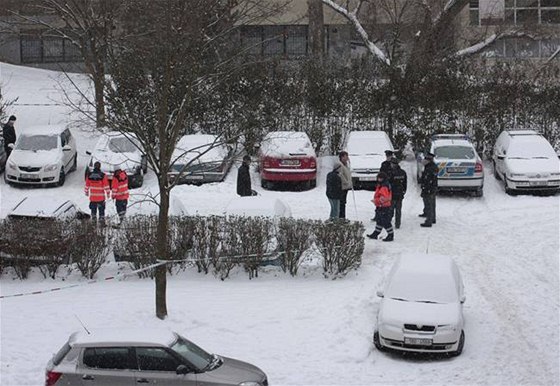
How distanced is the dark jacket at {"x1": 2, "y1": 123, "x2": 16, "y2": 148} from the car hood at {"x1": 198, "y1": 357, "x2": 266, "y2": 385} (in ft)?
62.8

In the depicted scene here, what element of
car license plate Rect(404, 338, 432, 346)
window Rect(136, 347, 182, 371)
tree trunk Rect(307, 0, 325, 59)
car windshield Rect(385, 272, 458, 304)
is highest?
tree trunk Rect(307, 0, 325, 59)

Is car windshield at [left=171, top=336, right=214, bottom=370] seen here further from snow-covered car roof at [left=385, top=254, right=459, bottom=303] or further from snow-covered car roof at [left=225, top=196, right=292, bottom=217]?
snow-covered car roof at [left=225, top=196, right=292, bottom=217]

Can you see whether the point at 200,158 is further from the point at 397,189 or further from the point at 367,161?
the point at 397,189

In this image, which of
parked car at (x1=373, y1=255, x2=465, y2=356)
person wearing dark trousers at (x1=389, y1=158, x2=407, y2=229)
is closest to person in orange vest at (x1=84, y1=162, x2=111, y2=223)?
person wearing dark trousers at (x1=389, y1=158, x2=407, y2=229)

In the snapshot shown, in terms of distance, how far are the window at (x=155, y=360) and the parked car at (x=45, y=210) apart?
826 centimetres

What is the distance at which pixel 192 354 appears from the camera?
14273 millimetres

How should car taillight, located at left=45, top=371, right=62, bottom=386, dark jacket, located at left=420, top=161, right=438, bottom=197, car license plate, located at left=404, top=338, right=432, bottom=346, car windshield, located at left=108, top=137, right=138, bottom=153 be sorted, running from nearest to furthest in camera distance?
car taillight, located at left=45, top=371, right=62, bottom=386, car license plate, located at left=404, top=338, right=432, bottom=346, dark jacket, located at left=420, top=161, right=438, bottom=197, car windshield, located at left=108, top=137, right=138, bottom=153

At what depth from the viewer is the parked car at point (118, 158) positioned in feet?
94.4

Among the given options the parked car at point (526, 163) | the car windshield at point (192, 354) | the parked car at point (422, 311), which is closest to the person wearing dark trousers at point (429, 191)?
the parked car at point (526, 163)

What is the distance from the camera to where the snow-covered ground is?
16.4 meters

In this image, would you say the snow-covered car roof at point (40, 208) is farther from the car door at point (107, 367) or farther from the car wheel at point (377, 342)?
the car door at point (107, 367)

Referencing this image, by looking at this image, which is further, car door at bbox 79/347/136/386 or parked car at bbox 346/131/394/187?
parked car at bbox 346/131/394/187

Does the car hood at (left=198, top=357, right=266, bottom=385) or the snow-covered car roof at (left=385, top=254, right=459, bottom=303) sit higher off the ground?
the snow-covered car roof at (left=385, top=254, right=459, bottom=303)

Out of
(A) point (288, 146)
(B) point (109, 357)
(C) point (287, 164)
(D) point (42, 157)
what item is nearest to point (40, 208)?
(D) point (42, 157)
